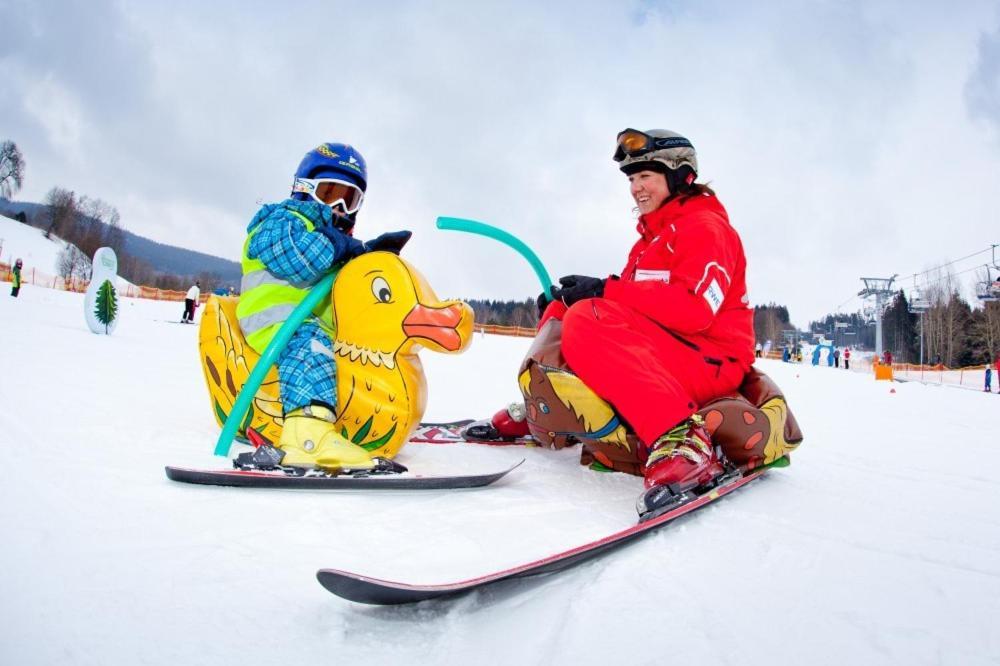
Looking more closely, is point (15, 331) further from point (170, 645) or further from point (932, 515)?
point (932, 515)

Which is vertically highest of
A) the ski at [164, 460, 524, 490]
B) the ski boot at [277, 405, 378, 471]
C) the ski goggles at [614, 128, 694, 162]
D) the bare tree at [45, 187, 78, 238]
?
the bare tree at [45, 187, 78, 238]

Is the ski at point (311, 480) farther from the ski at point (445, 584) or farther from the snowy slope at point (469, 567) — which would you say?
the ski at point (445, 584)

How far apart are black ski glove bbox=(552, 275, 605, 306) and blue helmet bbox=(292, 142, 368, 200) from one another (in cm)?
121

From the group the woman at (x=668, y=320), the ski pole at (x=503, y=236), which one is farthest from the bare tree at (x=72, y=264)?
the woman at (x=668, y=320)

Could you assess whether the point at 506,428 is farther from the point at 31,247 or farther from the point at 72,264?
the point at 31,247

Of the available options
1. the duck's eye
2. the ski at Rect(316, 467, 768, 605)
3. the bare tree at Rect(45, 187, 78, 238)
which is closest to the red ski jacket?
the ski at Rect(316, 467, 768, 605)

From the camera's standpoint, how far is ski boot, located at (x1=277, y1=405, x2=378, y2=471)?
7.09 feet

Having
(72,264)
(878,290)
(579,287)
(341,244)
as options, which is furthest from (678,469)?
(72,264)

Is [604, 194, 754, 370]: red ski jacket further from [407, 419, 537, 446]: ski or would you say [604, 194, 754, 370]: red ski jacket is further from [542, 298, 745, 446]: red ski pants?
[407, 419, 537, 446]: ski

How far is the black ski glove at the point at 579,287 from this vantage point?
238cm

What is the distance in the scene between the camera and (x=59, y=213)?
69.8 m

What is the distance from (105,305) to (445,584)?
392 inches

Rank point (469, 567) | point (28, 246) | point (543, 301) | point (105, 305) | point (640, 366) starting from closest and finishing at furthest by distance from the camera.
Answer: point (469, 567) < point (640, 366) < point (543, 301) < point (105, 305) < point (28, 246)

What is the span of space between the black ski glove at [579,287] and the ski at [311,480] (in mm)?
874
